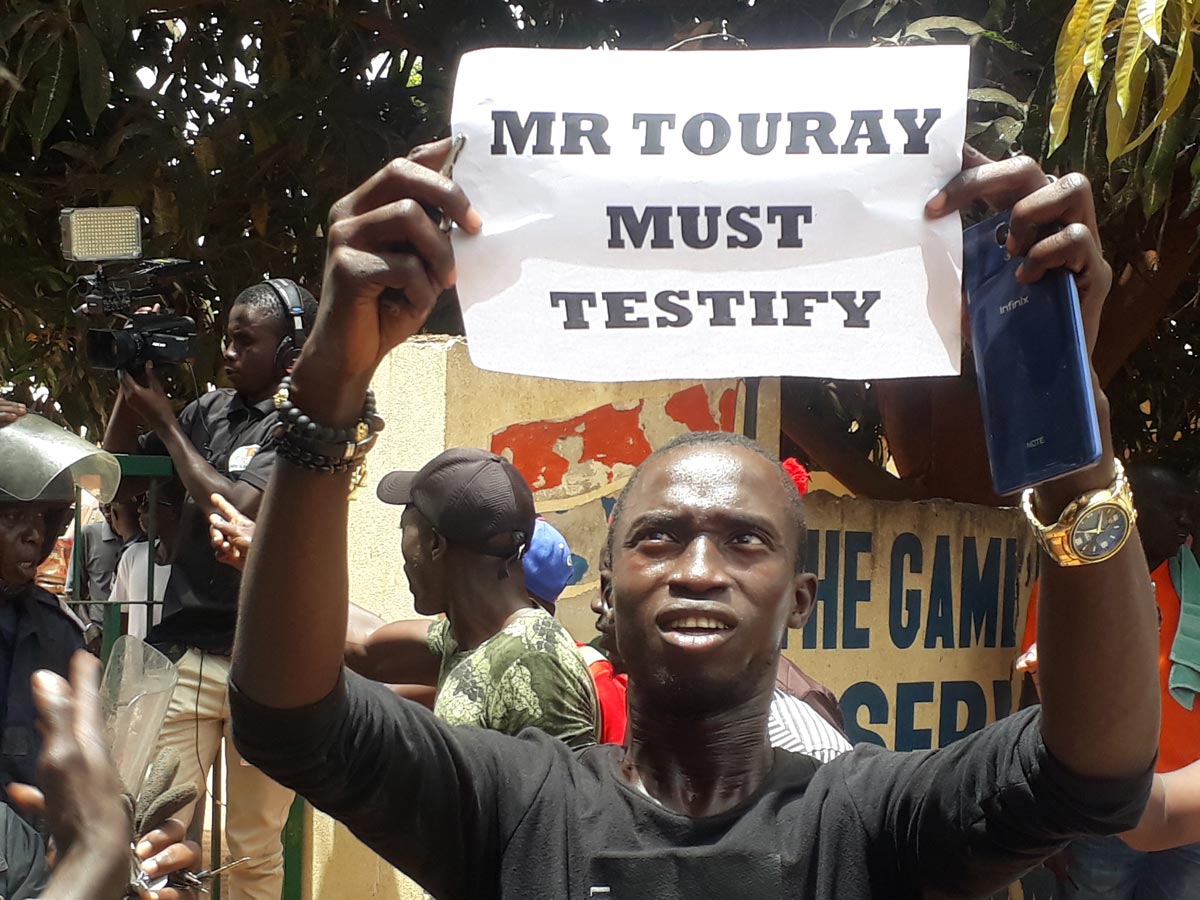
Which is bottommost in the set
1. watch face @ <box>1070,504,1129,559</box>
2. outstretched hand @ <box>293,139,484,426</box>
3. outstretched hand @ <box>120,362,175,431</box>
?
outstretched hand @ <box>120,362,175,431</box>

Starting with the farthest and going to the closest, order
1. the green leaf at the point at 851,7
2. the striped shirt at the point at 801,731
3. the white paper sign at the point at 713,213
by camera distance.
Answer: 1. the green leaf at the point at 851,7
2. the striped shirt at the point at 801,731
3. the white paper sign at the point at 713,213

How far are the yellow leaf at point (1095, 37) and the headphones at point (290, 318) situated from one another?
2.80 metres

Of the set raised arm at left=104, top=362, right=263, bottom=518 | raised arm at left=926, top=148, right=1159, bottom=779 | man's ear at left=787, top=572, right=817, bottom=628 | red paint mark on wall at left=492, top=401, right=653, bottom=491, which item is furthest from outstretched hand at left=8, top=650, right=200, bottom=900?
red paint mark on wall at left=492, top=401, right=653, bottom=491

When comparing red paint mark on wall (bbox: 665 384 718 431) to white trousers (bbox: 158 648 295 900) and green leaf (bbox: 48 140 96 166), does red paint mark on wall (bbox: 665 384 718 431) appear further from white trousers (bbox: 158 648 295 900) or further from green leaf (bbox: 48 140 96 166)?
green leaf (bbox: 48 140 96 166)

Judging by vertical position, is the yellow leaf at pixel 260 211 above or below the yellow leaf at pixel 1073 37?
below

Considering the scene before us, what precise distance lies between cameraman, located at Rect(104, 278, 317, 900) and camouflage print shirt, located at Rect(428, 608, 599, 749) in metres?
1.83

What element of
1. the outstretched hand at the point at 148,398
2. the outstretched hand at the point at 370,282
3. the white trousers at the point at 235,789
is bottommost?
the white trousers at the point at 235,789

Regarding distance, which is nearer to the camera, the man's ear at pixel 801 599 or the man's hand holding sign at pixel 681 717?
the man's hand holding sign at pixel 681 717

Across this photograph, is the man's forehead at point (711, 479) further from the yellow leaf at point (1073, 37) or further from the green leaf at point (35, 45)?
the green leaf at point (35, 45)

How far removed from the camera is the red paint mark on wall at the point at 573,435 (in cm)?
497

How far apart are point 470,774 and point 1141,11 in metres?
1.82

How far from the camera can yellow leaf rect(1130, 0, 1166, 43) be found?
272 cm

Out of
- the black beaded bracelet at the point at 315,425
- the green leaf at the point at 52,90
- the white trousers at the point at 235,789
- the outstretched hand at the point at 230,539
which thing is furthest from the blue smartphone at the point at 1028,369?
the green leaf at the point at 52,90

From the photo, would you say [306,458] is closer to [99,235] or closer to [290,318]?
[99,235]
